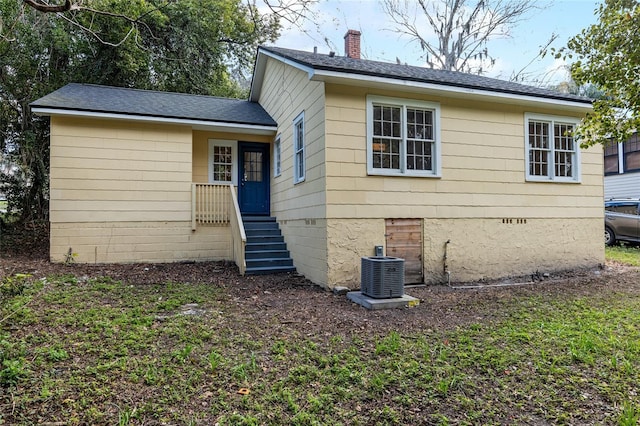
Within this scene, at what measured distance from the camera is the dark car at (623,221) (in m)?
12.0

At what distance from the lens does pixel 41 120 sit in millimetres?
11422

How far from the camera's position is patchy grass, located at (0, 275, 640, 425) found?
272cm

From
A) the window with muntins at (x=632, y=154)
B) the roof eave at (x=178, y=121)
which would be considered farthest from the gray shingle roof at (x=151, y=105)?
the window with muntins at (x=632, y=154)

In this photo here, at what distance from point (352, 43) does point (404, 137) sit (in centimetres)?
524

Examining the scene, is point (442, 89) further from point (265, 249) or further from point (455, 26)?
point (455, 26)

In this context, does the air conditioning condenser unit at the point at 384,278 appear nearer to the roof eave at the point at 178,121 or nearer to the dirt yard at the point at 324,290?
the dirt yard at the point at 324,290

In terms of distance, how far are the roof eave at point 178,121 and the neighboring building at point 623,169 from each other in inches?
602

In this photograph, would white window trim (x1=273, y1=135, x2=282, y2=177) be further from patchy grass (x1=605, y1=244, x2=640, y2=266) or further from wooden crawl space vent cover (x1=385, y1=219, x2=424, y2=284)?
patchy grass (x1=605, y1=244, x2=640, y2=266)

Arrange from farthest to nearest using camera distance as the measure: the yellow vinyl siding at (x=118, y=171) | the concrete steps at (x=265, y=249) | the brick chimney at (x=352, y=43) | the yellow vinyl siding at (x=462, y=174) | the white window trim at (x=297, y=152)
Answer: the brick chimney at (x=352, y=43)
the yellow vinyl siding at (x=118, y=171)
the concrete steps at (x=265, y=249)
the white window trim at (x=297, y=152)
the yellow vinyl siding at (x=462, y=174)

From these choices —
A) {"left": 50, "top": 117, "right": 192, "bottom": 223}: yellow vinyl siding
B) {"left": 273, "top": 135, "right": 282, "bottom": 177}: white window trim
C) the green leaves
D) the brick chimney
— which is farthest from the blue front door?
the green leaves

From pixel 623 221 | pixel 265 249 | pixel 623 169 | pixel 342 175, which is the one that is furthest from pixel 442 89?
pixel 623 169

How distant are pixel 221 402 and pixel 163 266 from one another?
255 inches

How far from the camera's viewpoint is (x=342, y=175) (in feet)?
22.0

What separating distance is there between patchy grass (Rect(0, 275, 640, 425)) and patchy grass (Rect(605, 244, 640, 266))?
5533 millimetres
